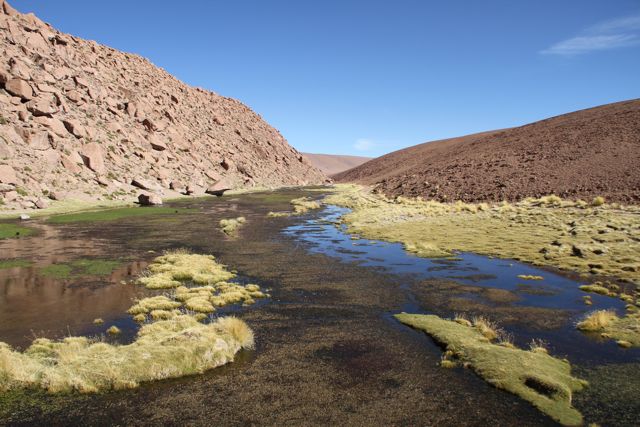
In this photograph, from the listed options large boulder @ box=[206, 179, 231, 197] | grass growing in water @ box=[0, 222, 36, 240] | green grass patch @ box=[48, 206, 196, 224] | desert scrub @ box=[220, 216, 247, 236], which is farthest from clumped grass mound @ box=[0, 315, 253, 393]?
large boulder @ box=[206, 179, 231, 197]

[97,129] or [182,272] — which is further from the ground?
[97,129]

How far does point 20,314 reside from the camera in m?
14.9

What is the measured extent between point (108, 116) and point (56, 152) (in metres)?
22.4

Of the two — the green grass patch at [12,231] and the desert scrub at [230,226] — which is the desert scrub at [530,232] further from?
the green grass patch at [12,231]

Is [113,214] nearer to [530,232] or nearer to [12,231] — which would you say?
[12,231]

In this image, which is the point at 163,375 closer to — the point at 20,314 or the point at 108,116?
the point at 20,314

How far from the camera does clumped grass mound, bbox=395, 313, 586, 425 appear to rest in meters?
9.41

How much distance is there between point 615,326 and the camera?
45.2 feet

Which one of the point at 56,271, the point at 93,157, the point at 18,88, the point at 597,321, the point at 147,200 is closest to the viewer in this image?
the point at 597,321

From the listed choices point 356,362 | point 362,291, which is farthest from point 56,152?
point 356,362

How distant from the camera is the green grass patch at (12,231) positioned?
97.5ft

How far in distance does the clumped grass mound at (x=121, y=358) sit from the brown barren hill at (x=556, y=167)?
42515 mm

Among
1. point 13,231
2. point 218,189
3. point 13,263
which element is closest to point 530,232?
point 13,263

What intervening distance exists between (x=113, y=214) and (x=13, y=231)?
41.1 feet
